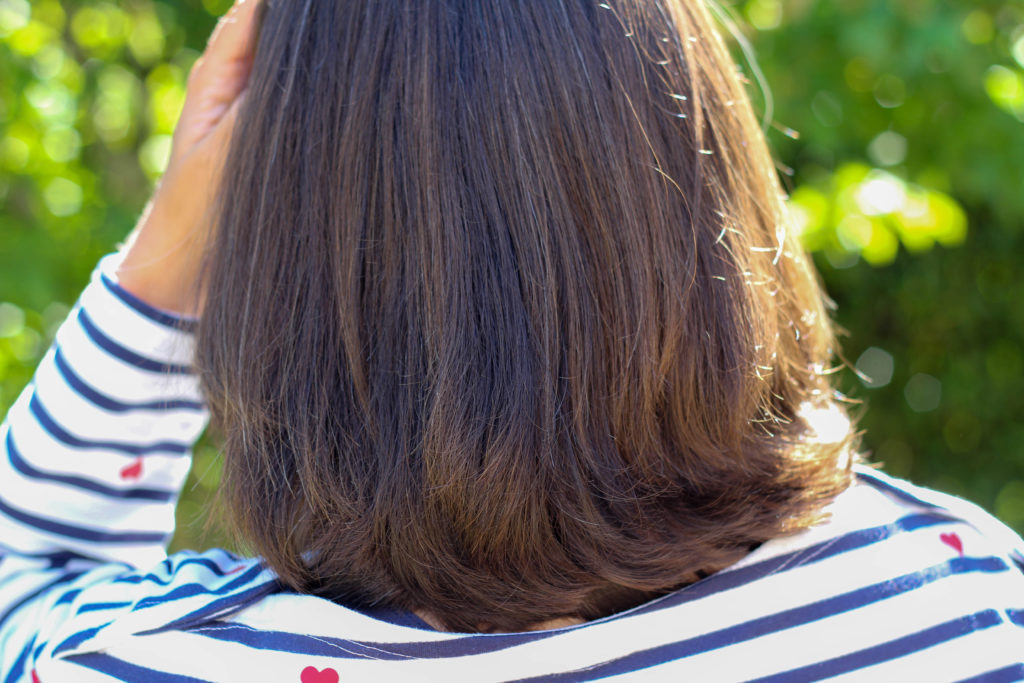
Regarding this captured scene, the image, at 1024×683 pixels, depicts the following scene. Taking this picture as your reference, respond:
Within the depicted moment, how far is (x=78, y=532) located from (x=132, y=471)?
87 mm

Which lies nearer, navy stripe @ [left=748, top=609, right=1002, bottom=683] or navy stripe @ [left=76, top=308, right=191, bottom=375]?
navy stripe @ [left=748, top=609, right=1002, bottom=683]

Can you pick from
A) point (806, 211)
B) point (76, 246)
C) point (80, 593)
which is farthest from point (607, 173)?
point (76, 246)

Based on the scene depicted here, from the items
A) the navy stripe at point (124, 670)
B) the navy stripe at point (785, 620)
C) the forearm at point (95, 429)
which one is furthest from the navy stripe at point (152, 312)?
the navy stripe at point (785, 620)

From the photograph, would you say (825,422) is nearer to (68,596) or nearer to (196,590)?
(196,590)

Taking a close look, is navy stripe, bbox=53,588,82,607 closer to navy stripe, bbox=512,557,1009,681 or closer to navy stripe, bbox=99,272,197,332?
navy stripe, bbox=99,272,197,332

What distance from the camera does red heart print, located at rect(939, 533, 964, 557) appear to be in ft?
2.53

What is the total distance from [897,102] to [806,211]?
40 centimetres

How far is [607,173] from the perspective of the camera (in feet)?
2.24

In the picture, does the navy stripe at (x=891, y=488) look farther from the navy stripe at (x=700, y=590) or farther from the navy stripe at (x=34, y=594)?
the navy stripe at (x=34, y=594)

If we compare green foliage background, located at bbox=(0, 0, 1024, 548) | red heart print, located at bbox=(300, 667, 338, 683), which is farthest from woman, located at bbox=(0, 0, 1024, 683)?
green foliage background, located at bbox=(0, 0, 1024, 548)

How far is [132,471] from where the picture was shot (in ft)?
3.12

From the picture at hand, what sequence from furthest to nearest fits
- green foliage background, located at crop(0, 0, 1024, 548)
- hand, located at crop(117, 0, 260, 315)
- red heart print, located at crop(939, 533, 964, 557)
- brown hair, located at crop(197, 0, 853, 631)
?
green foliage background, located at crop(0, 0, 1024, 548)
hand, located at crop(117, 0, 260, 315)
red heart print, located at crop(939, 533, 964, 557)
brown hair, located at crop(197, 0, 853, 631)

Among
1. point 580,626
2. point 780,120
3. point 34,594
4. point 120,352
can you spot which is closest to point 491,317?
point 580,626

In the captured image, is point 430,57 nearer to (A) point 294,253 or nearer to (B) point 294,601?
(A) point 294,253
